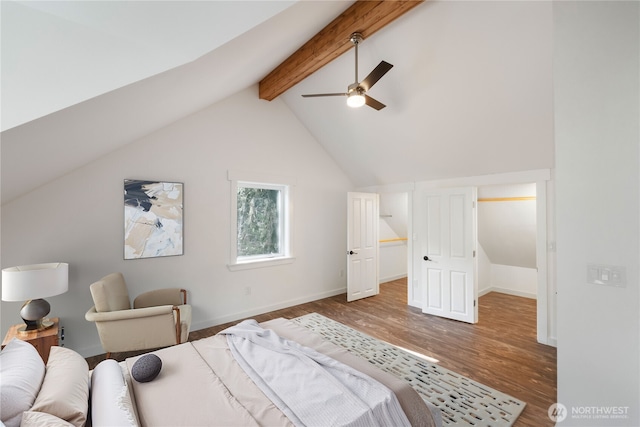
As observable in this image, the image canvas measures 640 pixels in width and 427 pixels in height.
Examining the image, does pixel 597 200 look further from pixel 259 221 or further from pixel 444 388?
pixel 259 221

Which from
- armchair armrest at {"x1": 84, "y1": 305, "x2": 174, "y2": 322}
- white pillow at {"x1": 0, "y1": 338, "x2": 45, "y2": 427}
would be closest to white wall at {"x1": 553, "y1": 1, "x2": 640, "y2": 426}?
white pillow at {"x1": 0, "y1": 338, "x2": 45, "y2": 427}

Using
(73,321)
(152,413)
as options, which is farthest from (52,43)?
(73,321)

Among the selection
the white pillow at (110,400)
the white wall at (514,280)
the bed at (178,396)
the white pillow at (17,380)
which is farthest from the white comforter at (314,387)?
the white wall at (514,280)

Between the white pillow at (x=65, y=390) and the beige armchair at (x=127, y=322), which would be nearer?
the white pillow at (x=65, y=390)

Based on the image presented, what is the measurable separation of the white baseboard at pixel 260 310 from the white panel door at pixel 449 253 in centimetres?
166

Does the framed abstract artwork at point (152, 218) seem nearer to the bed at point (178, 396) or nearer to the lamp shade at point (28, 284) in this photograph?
the lamp shade at point (28, 284)

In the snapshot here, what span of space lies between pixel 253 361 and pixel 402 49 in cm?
311

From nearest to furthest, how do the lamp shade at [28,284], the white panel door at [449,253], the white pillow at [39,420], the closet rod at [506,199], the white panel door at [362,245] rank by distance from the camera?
the white pillow at [39,420]
the lamp shade at [28,284]
the white panel door at [449,253]
the closet rod at [506,199]
the white panel door at [362,245]

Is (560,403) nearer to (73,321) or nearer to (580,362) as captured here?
(580,362)

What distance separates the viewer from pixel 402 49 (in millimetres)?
2834

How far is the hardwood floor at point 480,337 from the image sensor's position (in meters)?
2.44

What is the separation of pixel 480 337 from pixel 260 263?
310 cm

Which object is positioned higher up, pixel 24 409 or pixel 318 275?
pixel 24 409

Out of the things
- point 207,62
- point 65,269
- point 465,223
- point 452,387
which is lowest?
point 452,387
